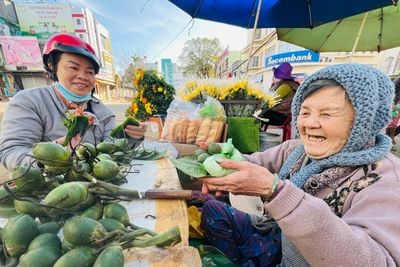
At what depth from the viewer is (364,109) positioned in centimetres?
96

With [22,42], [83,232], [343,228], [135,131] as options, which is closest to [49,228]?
[83,232]

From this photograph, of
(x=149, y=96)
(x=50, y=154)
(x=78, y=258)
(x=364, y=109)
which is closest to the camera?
(x=78, y=258)

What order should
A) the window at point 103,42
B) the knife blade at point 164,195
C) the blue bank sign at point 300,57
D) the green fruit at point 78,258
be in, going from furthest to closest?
the window at point 103,42, the blue bank sign at point 300,57, the knife blade at point 164,195, the green fruit at point 78,258

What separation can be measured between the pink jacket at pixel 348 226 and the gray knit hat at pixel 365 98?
0.23 metres

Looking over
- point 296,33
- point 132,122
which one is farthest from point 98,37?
point 132,122

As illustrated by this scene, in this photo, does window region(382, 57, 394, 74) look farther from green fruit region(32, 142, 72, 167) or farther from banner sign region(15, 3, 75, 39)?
banner sign region(15, 3, 75, 39)

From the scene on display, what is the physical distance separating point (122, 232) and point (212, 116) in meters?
1.86

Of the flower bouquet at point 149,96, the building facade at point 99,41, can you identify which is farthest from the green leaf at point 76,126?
the building facade at point 99,41

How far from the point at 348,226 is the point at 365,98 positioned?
0.61 metres

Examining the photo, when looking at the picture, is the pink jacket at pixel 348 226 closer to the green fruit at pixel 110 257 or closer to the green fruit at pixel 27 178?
the green fruit at pixel 110 257

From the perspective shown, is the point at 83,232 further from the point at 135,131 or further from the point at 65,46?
the point at 65,46

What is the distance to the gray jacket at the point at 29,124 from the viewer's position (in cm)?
147

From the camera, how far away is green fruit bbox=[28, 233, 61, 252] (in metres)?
0.56

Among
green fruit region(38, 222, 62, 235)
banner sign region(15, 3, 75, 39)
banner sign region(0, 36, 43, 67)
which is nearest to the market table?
green fruit region(38, 222, 62, 235)
